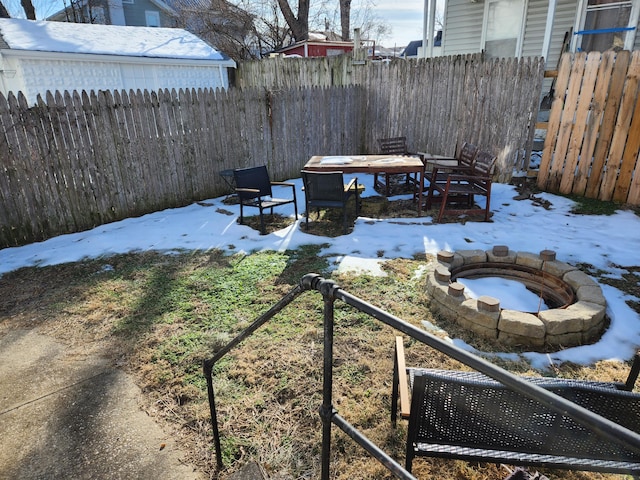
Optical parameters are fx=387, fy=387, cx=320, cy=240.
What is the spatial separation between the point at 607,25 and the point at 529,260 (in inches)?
352

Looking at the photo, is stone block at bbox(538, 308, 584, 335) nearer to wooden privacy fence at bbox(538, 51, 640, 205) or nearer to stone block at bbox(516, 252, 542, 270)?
stone block at bbox(516, 252, 542, 270)

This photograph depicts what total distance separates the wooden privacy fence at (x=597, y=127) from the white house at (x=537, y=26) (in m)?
2.83

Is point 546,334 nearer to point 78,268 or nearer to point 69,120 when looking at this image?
point 78,268

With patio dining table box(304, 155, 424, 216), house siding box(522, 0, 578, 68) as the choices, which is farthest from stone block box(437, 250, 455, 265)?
house siding box(522, 0, 578, 68)

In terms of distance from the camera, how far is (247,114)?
7.76m

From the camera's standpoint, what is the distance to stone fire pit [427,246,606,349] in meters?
3.15

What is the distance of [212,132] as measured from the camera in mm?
7363

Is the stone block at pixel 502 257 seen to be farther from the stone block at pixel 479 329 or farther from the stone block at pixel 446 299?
the stone block at pixel 479 329

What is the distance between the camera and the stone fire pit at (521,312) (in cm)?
315

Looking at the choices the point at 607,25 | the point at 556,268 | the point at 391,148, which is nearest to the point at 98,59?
the point at 391,148

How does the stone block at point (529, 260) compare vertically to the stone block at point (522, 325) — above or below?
above

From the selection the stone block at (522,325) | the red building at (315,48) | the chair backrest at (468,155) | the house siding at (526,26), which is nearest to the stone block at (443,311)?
the stone block at (522,325)

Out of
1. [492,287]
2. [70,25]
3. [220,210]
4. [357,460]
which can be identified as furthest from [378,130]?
[70,25]

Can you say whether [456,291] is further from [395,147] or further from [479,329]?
[395,147]
